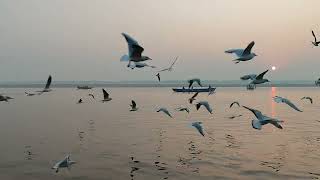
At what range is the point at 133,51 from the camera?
52.0ft

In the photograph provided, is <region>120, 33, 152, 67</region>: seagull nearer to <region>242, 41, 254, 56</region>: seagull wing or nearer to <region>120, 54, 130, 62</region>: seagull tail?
<region>120, 54, 130, 62</region>: seagull tail

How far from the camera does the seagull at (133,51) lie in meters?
15.4

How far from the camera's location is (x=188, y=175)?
3039cm

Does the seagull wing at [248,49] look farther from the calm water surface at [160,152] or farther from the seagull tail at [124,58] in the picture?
the calm water surface at [160,152]

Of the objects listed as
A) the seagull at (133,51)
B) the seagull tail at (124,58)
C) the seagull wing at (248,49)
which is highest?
the seagull wing at (248,49)

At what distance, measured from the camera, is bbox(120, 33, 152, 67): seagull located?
15422 millimetres

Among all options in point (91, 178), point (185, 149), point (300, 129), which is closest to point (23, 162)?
point (91, 178)

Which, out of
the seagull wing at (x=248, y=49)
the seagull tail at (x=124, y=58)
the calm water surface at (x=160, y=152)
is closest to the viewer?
the seagull tail at (x=124, y=58)

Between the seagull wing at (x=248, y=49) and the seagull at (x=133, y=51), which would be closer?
the seagull at (x=133, y=51)

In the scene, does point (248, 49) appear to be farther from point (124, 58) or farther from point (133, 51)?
point (124, 58)

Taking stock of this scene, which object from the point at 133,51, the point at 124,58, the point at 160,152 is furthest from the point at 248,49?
the point at 160,152

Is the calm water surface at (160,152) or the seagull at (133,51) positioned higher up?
the seagull at (133,51)

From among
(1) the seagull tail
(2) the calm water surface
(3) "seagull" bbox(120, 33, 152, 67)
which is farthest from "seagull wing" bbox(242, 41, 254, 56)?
(2) the calm water surface

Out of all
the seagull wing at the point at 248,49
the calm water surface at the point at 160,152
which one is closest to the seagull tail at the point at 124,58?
the seagull wing at the point at 248,49
